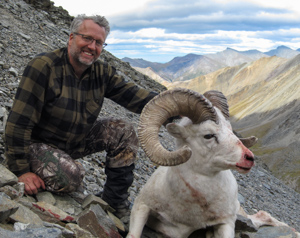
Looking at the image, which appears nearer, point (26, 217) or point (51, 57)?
point (26, 217)

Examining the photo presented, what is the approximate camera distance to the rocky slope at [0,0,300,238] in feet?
11.7

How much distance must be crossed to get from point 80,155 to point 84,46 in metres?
1.68

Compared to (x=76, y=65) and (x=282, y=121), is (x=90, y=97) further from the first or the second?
(x=282, y=121)

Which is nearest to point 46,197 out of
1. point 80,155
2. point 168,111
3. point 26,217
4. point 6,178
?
point 6,178

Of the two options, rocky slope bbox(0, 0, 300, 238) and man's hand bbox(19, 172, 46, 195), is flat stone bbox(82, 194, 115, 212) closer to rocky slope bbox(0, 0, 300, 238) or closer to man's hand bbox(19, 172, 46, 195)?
rocky slope bbox(0, 0, 300, 238)

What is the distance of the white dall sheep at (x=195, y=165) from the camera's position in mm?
4477

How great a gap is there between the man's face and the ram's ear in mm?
1473

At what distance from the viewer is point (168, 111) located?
4.67m

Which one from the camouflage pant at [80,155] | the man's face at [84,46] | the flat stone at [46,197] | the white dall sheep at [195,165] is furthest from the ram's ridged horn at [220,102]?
the flat stone at [46,197]

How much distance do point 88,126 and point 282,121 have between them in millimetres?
93384

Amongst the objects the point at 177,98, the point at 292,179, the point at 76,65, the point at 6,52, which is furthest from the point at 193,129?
the point at 292,179

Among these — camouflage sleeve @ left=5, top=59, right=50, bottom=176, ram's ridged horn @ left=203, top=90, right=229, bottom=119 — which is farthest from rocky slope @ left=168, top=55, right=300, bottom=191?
camouflage sleeve @ left=5, top=59, right=50, bottom=176

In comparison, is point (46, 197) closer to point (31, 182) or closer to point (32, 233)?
point (31, 182)

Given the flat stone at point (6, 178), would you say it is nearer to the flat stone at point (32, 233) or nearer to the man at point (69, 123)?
the man at point (69, 123)
